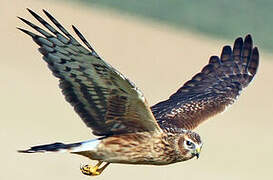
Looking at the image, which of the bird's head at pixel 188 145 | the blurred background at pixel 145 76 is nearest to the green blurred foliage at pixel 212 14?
the blurred background at pixel 145 76

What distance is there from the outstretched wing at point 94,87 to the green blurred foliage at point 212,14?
10726 mm

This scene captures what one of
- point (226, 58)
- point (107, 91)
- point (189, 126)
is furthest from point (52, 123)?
point (107, 91)

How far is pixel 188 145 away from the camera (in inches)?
305

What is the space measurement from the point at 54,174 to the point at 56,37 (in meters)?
4.31

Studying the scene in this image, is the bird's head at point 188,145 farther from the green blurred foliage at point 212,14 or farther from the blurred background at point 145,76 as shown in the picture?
the green blurred foliage at point 212,14

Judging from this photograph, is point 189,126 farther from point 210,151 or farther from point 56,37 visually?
point 210,151

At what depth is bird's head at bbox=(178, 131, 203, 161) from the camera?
7738 mm

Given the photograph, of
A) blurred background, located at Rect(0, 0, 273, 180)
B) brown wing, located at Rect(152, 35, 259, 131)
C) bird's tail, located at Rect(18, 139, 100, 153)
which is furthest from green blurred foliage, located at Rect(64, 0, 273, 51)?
bird's tail, located at Rect(18, 139, 100, 153)

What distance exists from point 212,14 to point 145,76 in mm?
4337

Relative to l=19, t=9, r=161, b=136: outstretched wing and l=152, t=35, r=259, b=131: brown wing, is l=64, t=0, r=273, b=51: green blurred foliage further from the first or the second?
l=19, t=9, r=161, b=136: outstretched wing

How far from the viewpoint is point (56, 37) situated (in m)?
7.19

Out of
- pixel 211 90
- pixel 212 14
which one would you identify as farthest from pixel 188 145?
pixel 212 14

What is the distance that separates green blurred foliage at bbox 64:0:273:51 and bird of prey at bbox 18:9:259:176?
1015 centimetres

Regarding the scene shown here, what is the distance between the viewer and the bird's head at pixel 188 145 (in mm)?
7738
